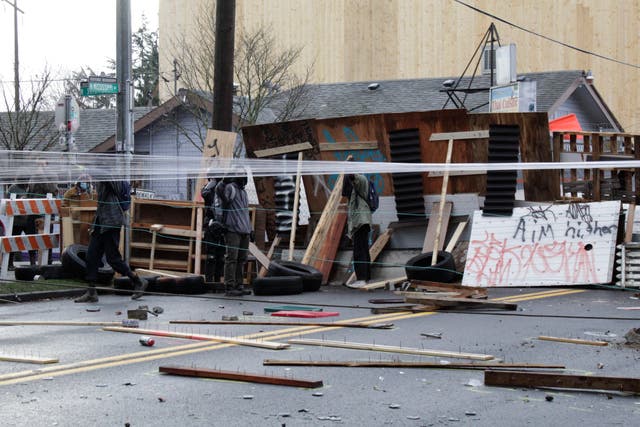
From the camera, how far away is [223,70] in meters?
17.9

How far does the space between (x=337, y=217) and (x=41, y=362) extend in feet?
33.2

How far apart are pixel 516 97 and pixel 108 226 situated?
16.2 metres

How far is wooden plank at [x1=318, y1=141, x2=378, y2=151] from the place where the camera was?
60.1ft

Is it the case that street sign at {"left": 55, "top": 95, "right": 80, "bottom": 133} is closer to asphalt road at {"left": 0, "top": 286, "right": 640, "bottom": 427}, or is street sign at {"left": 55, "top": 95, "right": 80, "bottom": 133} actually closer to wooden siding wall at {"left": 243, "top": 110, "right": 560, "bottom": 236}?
wooden siding wall at {"left": 243, "top": 110, "right": 560, "bottom": 236}

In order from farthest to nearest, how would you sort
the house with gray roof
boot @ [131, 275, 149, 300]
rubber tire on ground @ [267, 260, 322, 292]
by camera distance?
1. the house with gray roof
2. rubber tire on ground @ [267, 260, 322, 292]
3. boot @ [131, 275, 149, 300]

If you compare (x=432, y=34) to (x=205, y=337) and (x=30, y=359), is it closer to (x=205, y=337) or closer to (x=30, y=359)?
(x=205, y=337)

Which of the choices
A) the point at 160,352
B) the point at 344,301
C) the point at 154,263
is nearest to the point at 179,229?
the point at 154,263

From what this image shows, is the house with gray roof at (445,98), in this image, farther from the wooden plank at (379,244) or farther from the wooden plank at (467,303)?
the wooden plank at (467,303)

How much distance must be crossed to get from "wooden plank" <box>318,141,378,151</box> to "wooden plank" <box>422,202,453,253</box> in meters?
1.62

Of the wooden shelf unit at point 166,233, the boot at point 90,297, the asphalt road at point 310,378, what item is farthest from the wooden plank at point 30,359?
the wooden shelf unit at point 166,233

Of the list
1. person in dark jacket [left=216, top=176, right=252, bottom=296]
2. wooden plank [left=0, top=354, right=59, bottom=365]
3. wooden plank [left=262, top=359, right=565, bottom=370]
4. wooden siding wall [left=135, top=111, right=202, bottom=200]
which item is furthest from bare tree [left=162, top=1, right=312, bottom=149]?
wooden plank [left=262, top=359, right=565, bottom=370]

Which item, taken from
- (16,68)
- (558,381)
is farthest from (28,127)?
(558,381)

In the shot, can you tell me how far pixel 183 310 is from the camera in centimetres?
1315

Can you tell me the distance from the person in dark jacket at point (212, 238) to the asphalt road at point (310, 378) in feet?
12.4
